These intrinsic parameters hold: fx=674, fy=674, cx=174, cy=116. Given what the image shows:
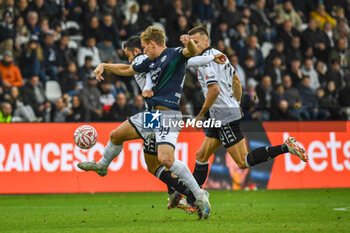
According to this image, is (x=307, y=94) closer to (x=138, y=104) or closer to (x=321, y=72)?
(x=321, y=72)

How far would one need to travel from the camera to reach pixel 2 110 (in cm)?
1512

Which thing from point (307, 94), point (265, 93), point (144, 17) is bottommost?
point (307, 94)

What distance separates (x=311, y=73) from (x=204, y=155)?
34.4 ft

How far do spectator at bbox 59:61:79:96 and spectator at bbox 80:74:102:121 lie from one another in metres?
0.38

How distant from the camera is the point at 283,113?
1675 centimetres

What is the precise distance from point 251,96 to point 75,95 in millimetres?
4334

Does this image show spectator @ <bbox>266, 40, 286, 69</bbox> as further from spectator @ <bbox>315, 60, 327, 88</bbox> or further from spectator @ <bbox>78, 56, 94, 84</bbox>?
spectator @ <bbox>78, 56, 94, 84</bbox>

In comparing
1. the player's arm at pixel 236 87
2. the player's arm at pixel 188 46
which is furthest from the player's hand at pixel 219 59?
the player's arm at pixel 236 87

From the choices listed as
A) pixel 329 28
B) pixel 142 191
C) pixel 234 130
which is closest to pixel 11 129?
pixel 142 191

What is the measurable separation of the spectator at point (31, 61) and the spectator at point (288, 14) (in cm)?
800

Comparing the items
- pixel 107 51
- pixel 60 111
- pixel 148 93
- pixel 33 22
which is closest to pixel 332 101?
pixel 107 51

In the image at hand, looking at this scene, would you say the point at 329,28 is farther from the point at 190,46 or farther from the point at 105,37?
the point at 190,46

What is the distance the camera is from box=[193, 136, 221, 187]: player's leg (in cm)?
970

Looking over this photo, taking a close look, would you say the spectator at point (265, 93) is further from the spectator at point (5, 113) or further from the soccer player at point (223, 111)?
the soccer player at point (223, 111)
